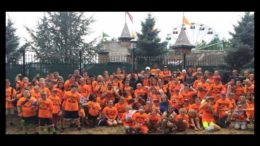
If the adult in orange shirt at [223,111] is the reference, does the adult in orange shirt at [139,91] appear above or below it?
above

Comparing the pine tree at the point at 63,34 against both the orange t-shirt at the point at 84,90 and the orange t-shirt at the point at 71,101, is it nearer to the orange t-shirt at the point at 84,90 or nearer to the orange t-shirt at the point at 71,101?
the orange t-shirt at the point at 84,90

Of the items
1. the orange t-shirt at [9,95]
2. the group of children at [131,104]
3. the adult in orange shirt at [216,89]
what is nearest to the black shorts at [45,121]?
the group of children at [131,104]

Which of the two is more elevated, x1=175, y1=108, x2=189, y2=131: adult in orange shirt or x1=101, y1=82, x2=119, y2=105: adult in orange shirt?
x1=101, y1=82, x2=119, y2=105: adult in orange shirt

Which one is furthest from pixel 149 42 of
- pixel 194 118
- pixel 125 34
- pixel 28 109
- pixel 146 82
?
pixel 28 109

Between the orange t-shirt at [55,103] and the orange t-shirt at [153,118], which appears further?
the orange t-shirt at [55,103]

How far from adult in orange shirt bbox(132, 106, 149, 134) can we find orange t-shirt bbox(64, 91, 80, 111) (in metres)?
1.86

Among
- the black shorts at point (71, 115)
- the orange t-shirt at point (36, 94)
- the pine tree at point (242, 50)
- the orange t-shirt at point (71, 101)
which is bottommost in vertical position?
the black shorts at point (71, 115)

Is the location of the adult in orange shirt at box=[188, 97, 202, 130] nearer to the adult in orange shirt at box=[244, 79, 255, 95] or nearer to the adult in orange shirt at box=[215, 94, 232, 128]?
the adult in orange shirt at box=[215, 94, 232, 128]

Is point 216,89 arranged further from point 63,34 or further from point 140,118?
point 63,34

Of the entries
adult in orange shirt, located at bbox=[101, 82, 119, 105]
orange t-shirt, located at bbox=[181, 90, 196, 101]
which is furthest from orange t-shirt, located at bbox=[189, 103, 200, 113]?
adult in orange shirt, located at bbox=[101, 82, 119, 105]

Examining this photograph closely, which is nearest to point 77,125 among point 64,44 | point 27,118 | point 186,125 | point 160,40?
point 27,118

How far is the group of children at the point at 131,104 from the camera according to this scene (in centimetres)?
1096

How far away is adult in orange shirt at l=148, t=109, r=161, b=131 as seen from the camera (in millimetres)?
10930

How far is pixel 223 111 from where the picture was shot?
11.5 meters
